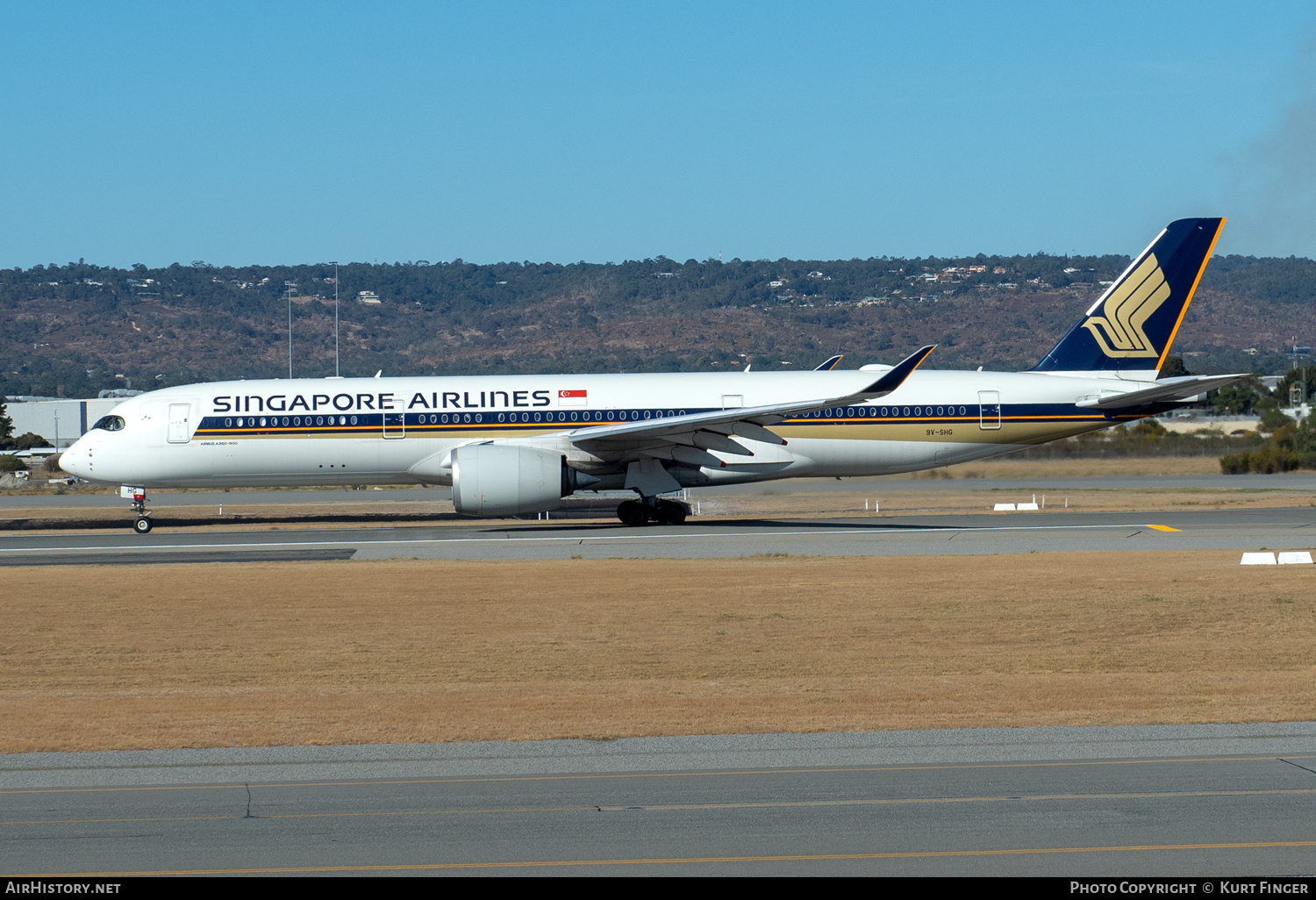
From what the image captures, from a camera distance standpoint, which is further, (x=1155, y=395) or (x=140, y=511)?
(x=140, y=511)

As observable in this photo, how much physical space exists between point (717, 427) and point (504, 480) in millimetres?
5232

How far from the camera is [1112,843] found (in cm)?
785

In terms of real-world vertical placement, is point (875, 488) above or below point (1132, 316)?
below

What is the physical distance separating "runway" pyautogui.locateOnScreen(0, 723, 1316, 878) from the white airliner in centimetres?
2013

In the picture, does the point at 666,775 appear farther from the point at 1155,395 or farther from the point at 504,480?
the point at 1155,395

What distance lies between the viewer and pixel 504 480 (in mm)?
29062

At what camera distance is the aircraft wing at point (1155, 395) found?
31.1m

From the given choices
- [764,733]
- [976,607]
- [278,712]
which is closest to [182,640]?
[278,712]

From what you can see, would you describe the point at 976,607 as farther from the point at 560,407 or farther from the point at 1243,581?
the point at 560,407

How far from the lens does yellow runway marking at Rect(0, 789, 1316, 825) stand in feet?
28.5

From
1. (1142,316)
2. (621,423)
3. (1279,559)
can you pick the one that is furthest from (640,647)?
(1142,316)

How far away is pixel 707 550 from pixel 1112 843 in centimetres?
1866

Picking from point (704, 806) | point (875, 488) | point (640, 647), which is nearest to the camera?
point (704, 806)

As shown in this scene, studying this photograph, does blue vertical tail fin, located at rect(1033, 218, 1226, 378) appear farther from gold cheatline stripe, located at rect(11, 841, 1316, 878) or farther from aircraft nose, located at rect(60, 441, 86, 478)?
Result: gold cheatline stripe, located at rect(11, 841, 1316, 878)
